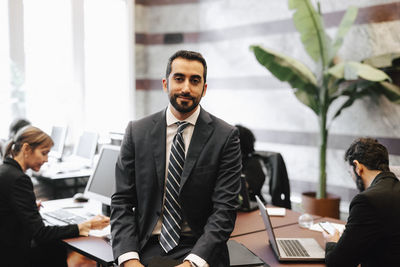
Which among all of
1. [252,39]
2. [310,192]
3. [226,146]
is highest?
[252,39]

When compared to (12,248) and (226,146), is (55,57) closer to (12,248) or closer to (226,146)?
(12,248)

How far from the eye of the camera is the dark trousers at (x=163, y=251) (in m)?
1.97

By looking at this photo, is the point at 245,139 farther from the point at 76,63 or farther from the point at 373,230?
the point at 76,63

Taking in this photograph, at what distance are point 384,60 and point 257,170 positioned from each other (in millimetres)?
1928

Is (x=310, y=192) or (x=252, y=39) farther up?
(x=252, y=39)

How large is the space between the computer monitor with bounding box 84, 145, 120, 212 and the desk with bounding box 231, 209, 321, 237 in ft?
2.89

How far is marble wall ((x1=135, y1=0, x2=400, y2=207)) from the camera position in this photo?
489cm

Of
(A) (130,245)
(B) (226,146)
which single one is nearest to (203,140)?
(B) (226,146)

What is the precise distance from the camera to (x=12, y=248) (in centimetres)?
249

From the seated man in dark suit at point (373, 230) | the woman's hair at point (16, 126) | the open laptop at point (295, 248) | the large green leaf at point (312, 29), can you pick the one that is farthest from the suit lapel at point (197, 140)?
the woman's hair at point (16, 126)

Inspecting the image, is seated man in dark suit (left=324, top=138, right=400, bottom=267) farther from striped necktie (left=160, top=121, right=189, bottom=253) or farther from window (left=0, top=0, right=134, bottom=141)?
window (left=0, top=0, right=134, bottom=141)

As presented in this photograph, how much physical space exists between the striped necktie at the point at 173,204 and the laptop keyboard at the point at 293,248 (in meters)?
0.65

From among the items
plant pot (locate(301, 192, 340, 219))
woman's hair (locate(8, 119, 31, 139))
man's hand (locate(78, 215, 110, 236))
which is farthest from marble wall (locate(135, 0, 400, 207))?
man's hand (locate(78, 215, 110, 236))

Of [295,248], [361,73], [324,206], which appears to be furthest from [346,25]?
[295,248]
